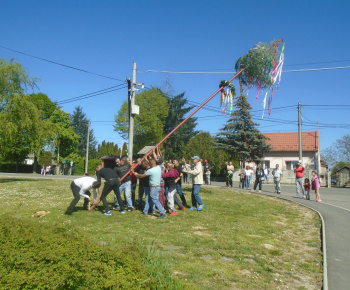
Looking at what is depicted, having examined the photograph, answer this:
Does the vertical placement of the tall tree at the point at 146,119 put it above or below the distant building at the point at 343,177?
above

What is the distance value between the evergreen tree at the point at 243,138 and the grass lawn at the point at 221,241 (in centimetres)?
2918

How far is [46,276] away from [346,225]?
8.74 meters

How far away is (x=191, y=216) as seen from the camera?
998 cm

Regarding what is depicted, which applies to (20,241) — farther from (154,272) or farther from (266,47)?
(266,47)

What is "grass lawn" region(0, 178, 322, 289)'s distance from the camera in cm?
494

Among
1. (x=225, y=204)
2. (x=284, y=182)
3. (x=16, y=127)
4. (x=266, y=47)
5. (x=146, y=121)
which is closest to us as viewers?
(x=266, y=47)

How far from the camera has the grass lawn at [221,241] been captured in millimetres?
4938

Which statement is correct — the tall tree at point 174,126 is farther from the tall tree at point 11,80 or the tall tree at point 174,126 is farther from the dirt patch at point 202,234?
the dirt patch at point 202,234

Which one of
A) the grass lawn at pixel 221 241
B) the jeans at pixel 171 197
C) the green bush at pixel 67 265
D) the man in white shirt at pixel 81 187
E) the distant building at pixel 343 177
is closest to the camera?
Result: the green bush at pixel 67 265

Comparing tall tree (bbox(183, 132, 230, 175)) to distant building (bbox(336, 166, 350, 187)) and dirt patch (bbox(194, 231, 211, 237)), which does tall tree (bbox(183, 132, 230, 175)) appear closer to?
distant building (bbox(336, 166, 350, 187))

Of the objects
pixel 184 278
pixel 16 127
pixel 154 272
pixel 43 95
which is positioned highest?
pixel 43 95

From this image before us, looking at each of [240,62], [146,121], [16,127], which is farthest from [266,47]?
[146,121]

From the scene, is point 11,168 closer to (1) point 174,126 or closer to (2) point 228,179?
(1) point 174,126

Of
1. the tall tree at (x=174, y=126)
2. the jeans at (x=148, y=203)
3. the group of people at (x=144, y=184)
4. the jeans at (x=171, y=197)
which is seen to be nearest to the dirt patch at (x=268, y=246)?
the group of people at (x=144, y=184)
